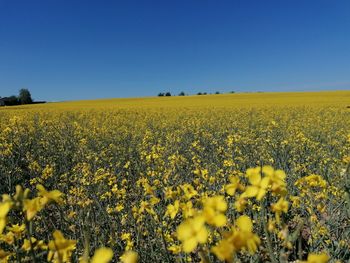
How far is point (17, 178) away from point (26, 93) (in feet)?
234

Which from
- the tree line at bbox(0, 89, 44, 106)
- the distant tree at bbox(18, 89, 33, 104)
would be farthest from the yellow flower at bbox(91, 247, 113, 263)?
the distant tree at bbox(18, 89, 33, 104)

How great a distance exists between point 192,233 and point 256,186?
349mm

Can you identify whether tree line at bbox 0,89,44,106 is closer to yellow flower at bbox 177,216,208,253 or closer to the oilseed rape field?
the oilseed rape field

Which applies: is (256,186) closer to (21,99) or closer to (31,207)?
(31,207)

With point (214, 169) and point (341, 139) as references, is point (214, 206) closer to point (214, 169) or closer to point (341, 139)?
point (214, 169)

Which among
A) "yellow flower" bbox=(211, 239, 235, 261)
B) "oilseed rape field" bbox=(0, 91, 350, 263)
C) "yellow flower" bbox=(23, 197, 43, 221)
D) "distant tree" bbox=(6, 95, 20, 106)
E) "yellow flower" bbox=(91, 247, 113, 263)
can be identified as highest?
"distant tree" bbox=(6, 95, 20, 106)

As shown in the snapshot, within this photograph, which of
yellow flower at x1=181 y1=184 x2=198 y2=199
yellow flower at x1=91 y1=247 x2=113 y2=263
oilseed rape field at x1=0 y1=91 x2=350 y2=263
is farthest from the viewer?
yellow flower at x1=181 y1=184 x2=198 y2=199

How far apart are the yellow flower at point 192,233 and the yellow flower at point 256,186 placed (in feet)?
0.86

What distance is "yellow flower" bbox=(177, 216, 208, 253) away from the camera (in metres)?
0.89

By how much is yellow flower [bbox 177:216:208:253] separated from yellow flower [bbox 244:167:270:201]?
26 centimetres

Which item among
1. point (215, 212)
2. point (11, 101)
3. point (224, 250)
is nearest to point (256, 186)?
point (215, 212)

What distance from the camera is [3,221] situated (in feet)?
3.64

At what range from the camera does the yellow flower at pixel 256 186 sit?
1.12 metres

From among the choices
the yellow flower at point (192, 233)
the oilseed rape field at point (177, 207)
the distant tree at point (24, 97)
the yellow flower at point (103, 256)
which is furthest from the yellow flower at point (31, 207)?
the distant tree at point (24, 97)
